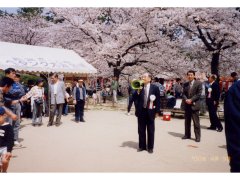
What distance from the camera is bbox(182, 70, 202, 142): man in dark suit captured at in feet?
25.3

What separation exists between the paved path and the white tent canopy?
11.2 feet

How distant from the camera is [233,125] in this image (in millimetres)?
2404

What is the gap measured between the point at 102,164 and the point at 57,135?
3.24 m

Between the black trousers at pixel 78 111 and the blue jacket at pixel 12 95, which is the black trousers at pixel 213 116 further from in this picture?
the blue jacket at pixel 12 95

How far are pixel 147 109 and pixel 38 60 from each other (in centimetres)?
799

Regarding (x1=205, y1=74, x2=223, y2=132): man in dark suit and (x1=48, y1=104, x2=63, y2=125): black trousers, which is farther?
(x1=48, y1=104, x2=63, y2=125): black trousers

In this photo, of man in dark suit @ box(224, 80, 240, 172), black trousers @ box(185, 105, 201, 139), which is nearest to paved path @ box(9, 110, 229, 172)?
black trousers @ box(185, 105, 201, 139)

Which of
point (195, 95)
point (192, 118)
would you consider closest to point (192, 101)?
point (195, 95)

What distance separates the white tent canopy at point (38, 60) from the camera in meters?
12.2

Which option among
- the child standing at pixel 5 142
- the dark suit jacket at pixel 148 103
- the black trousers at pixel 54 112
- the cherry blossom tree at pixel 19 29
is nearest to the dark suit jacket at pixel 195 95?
the dark suit jacket at pixel 148 103

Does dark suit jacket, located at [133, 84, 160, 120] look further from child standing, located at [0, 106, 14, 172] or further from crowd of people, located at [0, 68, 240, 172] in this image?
child standing, located at [0, 106, 14, 172]

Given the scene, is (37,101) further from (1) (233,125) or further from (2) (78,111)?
(1) (233,125)

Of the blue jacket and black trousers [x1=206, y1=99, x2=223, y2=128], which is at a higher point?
the blue jacket

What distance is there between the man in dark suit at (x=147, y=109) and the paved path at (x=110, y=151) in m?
0.30
